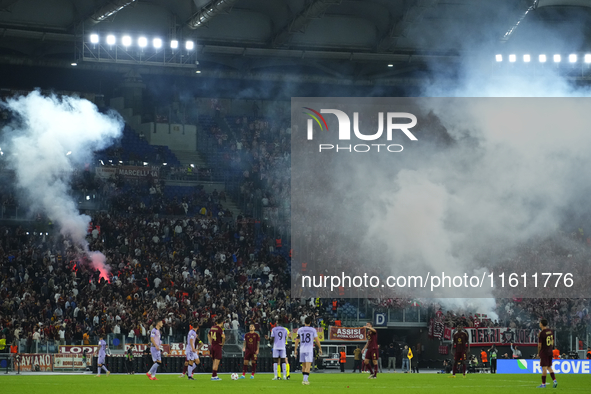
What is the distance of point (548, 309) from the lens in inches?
1401

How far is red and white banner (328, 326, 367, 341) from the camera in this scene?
35.1 meters

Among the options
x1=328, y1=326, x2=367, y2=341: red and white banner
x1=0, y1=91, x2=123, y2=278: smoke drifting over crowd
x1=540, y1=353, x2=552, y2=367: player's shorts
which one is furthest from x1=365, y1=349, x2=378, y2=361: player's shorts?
x1=0, y1=91, x2=123, y2=278: smoke drifting over crowd

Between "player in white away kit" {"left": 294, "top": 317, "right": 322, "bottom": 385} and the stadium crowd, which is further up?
the stadium crowd

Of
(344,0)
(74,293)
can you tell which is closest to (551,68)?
(344,0)

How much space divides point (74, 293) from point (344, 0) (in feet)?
60.6

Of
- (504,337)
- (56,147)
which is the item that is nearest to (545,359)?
(504,337)

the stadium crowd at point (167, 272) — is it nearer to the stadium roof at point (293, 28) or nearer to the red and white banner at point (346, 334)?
the red and white banner at point (346, 334)

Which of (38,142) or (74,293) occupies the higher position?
(38,142)

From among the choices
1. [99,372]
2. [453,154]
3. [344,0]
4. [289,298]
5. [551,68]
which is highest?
[344,0]

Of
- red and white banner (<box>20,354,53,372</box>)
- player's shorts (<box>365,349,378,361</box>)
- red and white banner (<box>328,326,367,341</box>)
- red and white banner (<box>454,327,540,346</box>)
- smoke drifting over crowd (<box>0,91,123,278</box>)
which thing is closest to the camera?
player's shorts (<box>365,349,378,361</box>)

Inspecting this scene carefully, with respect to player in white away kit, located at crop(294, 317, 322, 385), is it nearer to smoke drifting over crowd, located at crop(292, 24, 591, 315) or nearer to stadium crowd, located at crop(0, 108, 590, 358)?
smoke drifting over crowd, located at crop(292, 24, 591, 315)

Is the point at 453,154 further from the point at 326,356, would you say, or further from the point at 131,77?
the point at 131,77

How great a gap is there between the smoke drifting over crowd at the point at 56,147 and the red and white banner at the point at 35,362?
258 inches

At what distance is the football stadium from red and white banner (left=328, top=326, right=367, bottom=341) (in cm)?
12
